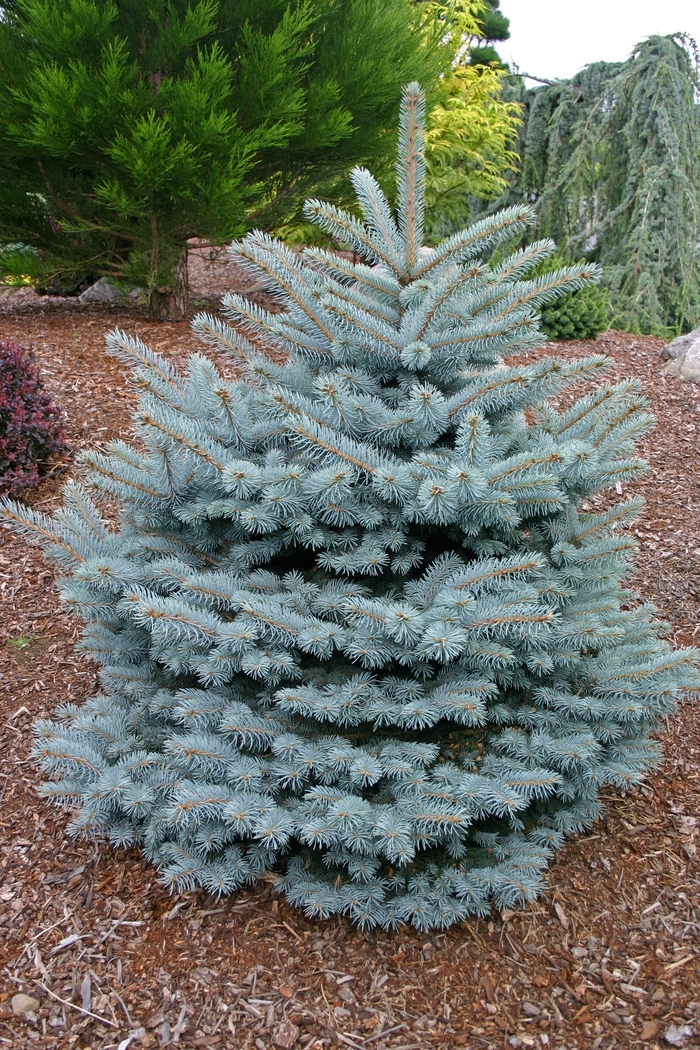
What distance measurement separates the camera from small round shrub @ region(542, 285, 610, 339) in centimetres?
676

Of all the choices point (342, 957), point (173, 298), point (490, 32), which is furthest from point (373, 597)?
point (490, 32)

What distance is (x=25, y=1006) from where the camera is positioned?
6.67 ft

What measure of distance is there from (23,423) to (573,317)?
15.1 ft

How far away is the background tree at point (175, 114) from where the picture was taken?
17.0 feet

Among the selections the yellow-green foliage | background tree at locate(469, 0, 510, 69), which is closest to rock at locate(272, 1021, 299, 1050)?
the yellow-green foliage

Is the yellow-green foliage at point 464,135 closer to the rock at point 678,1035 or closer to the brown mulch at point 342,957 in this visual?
the brown mulch at point 342,957

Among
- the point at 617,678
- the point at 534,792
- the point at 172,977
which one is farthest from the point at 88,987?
the point at 617,678

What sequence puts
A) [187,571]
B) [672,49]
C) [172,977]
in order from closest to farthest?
[172,977] < [187,571] < [672,49]

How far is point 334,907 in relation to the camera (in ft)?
7.08

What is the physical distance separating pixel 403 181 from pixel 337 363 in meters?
0.54

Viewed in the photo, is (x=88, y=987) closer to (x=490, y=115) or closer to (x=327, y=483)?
(x=327, y=483)

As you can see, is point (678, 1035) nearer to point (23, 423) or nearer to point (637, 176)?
point (23, 423)

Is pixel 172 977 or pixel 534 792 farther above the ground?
pixel 534 792

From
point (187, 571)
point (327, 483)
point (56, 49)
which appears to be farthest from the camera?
point (56, 49)
